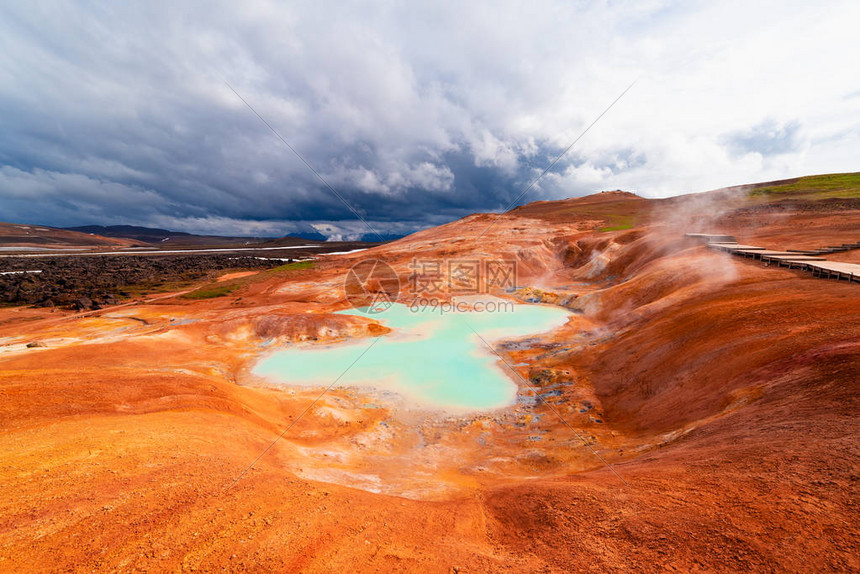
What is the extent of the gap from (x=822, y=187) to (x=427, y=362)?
7874cm

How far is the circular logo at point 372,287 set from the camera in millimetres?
36747

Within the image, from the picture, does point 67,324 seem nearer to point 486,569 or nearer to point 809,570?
point 486,569

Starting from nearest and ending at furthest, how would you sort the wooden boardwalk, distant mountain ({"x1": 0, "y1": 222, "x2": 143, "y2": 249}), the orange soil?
the orange soil < the wooden boardwalk < distant mountain ({"x1": 0, "y1": 222, "x2": 143, "y2": 249})

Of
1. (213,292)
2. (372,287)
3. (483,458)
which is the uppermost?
(372,287)

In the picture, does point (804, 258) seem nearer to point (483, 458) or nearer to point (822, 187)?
point (483, 458)

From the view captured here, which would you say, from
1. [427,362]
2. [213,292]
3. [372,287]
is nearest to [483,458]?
[427,362]

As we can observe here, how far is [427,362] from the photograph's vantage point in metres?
21.7

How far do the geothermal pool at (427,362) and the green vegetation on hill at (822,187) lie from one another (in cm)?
5382

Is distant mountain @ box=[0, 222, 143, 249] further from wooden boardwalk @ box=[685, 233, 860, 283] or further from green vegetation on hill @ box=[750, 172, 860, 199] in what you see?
green vegetation on hill @ box=[750, 172, 860, 199]

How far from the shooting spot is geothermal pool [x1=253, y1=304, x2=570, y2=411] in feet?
57.8

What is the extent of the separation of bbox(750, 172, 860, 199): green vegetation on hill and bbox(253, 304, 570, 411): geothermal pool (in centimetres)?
5382

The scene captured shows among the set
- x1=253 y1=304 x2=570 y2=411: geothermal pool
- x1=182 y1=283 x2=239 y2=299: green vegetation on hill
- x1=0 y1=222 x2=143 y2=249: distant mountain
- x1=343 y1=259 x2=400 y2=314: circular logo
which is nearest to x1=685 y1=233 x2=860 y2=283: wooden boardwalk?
x1=253 y1=304 x2=570 y2=411: geothermal pool

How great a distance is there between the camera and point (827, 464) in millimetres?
5145

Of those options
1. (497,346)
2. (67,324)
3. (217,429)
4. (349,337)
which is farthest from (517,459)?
(67,324)
